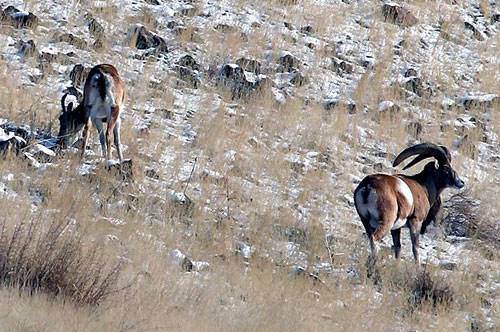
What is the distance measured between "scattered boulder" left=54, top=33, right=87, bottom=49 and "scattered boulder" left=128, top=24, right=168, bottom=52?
877mm

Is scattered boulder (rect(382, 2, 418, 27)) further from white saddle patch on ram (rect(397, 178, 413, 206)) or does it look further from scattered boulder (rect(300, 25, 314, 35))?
white saddle patch on ram (rect(397, 178, 413, 206))

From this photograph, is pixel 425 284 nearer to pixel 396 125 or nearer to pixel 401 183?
pixel 401 183

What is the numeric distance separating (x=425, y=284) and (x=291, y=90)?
267 inches

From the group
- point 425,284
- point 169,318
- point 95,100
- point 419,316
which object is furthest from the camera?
point 95,100

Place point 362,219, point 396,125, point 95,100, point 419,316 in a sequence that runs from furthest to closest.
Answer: point 396,125 < point 95,100 < point 362,219 < point 419,316

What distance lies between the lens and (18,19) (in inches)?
675

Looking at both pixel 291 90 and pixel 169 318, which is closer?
pixel 169 318

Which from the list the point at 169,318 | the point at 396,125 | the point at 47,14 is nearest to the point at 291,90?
the point at 396,125

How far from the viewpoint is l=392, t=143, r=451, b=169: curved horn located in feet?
43.5

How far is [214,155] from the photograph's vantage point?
14.4 m

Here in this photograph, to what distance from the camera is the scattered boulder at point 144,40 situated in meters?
17.5

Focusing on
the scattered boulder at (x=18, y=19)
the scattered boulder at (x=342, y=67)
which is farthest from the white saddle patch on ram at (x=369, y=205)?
the scattered boulder at (x=18, y=19)

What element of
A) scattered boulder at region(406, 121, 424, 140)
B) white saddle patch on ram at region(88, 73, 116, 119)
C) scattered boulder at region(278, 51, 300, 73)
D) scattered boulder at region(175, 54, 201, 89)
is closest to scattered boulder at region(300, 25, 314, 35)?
scattered boulder at region(278, 51, 300, 73)

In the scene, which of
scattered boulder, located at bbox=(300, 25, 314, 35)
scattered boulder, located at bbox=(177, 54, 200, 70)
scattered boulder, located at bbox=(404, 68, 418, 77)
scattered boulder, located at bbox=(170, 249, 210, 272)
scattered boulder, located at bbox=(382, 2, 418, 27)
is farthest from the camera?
scattered boulder, located at bbox=(382, 2, 418, 27)
